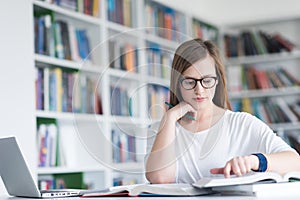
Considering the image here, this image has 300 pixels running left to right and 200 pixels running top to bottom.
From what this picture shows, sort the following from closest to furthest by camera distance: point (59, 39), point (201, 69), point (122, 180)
Answer: 1. point (201, 69)
2. point (59, 39)
3. point (122, 180)

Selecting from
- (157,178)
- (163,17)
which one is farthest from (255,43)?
(157,178)

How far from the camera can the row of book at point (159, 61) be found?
136 cm

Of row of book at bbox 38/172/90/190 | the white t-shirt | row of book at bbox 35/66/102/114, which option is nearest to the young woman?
the white t-shirt

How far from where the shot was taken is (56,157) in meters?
3.35

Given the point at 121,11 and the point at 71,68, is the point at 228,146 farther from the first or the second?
the point at 121,11

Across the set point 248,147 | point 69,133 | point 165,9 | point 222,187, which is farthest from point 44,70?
point 222,187

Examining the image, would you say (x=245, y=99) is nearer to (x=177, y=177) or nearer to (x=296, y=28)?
(x=296, y=28)

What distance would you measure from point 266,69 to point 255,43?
240 millimetres

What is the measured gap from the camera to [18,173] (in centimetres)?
133

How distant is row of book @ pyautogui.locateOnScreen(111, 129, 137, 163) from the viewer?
1.33 meters

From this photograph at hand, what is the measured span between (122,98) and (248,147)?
1.24 feet

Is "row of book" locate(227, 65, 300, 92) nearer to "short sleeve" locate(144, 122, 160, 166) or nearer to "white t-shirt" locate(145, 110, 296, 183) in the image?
"white t-shirt" locate(145, 110, 296, 183)

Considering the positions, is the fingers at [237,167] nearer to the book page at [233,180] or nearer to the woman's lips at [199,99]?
the book page at [233,180]

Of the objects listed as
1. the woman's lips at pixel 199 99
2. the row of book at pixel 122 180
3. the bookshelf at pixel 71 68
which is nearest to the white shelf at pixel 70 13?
the bookshelf at pixel 71 68
